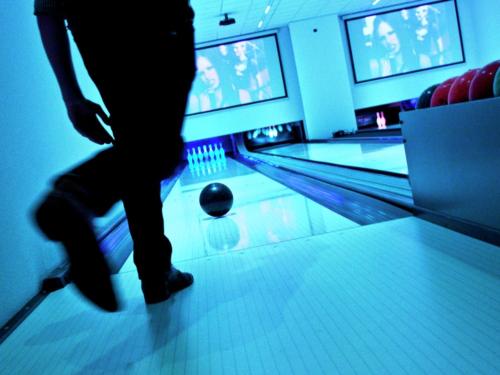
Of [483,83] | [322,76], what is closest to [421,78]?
[322,76]

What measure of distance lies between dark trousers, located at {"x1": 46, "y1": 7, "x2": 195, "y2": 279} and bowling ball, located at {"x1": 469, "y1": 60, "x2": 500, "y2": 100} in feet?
2.84

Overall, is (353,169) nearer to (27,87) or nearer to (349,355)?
(27,87)

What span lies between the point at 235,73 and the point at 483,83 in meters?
8.09

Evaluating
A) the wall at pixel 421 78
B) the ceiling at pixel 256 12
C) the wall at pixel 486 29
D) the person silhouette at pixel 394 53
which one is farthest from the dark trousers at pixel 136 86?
the wall at pixel 486 29

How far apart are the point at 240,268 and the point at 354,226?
0.57m

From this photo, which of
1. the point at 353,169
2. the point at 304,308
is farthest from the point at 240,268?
the point at 353,169

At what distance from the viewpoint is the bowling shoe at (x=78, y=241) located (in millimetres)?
984

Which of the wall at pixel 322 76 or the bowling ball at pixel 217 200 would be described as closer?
the bowling ball at pixel 217 200

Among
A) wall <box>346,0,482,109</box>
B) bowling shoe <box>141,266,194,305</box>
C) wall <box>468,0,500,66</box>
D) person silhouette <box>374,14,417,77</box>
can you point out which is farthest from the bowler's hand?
wall <box>468,0,500,66</box>

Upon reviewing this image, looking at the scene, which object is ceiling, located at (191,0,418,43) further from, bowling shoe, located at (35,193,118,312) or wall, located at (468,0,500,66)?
bowling shoe, located at (35,193,118,312)

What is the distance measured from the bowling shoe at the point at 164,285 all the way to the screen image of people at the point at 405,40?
8.44 meters

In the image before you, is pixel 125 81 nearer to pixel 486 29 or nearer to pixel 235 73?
pixel 235 73

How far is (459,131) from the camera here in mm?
1526

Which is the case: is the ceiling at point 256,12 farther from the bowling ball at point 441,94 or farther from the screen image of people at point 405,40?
the bowling ball at point 441,94
